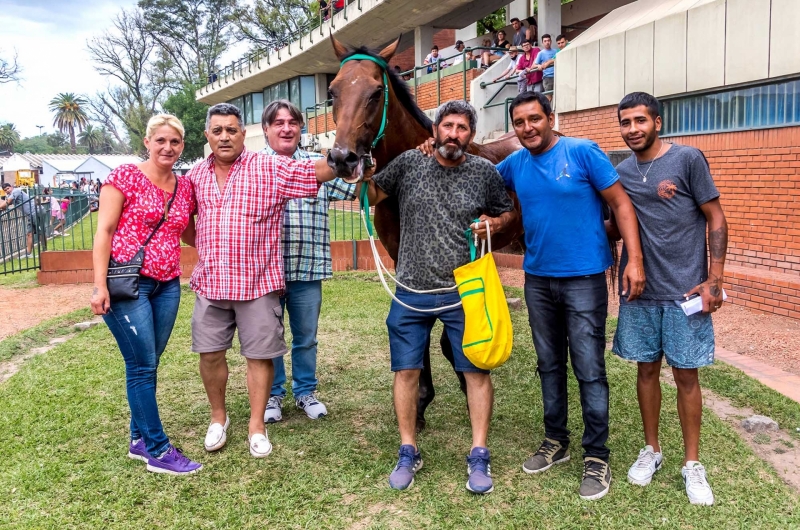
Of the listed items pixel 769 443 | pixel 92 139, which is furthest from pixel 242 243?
pixel 92 139

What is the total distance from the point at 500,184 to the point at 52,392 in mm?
3955

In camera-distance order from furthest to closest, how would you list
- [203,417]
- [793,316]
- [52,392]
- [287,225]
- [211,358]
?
[793,316]
[52,392]
[203,417]
[287,225]
[211,358]

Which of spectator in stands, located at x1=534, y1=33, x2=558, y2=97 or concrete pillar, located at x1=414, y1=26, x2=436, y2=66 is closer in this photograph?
spectator in stands, located at x1=534, y1=33, x2=558, y2=97

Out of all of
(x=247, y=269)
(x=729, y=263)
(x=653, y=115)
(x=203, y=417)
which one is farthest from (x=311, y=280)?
(x=729, y=263)

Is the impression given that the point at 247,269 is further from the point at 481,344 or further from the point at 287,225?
the point at 481,344

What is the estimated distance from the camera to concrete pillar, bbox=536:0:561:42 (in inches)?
576

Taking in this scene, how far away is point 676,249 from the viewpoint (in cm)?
296

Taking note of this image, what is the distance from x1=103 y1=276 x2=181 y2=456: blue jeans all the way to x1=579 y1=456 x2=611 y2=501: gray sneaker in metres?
2.34

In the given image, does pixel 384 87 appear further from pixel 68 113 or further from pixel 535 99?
pixel 68 113

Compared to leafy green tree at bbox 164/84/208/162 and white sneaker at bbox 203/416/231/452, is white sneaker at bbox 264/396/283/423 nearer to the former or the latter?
white sneaker at bbox 203/416/231/452

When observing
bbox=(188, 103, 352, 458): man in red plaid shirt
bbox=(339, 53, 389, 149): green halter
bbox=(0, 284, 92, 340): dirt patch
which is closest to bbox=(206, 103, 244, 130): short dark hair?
bbox=(188, 103, 352, 458): man in red plaid shirt

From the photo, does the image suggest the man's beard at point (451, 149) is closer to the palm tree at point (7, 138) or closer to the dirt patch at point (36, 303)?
the dirt patch at point (36, 303)

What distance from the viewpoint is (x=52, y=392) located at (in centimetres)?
483

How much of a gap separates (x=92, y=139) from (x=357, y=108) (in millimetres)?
114520
